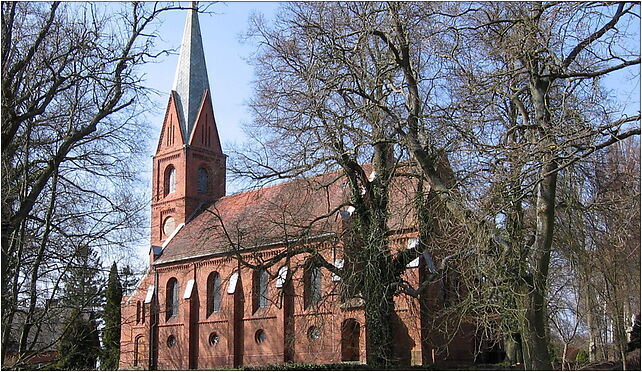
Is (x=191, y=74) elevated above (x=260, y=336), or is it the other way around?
(x=191, y=74)

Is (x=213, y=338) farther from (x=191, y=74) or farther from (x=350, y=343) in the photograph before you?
(x=191, y=74)

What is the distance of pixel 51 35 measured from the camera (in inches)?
442

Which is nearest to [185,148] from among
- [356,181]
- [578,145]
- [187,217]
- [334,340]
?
[187,217]

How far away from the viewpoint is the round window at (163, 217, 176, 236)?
45.5m

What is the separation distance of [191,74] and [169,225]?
33.9 ft

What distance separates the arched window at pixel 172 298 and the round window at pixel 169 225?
16.2 ft

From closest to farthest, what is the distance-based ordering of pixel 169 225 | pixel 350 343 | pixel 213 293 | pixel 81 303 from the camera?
pixel 81 303
pixel 350 343
pixel 213 293
pixel 169 225

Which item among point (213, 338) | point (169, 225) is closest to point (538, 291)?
point (213, 338)

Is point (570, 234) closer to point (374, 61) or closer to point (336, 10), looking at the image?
point (374, 61)

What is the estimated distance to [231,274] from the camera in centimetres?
2227

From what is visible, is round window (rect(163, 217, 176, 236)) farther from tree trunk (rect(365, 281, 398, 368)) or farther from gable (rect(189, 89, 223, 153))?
tree trunk (rect(365, 281, 398, 368))

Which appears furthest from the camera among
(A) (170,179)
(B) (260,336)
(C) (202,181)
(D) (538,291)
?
(A) (170,179)

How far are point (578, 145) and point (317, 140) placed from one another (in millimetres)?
9798

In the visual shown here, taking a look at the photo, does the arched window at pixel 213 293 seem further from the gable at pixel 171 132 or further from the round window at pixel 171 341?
the gable at pixel 171 132
